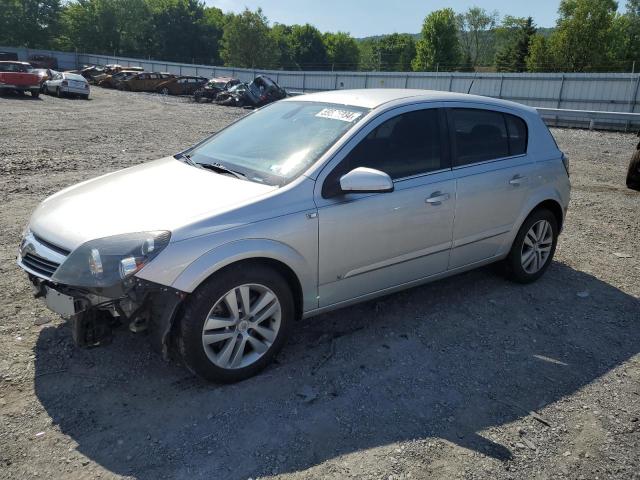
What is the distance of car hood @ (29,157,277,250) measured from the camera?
3197 mm

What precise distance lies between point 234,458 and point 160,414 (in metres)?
0.59

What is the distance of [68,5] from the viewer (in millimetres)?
83750

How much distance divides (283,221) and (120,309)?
109 centimetres

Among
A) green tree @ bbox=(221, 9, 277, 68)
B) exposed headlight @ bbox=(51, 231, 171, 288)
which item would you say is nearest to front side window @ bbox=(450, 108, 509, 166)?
exposed headlight @ bbox=(51, 231, 171, 288)

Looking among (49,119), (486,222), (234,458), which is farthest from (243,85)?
(234,458)

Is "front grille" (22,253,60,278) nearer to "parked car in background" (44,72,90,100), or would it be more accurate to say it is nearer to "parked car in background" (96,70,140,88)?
"parked car in background" (44,72,90,100)

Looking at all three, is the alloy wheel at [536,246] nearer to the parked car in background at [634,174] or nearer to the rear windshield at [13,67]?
the parked car in background at [634,174]

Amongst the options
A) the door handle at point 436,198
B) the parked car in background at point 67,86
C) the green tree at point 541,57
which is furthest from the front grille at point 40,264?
the green tree at point 541,57

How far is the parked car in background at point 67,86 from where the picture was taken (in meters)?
27.2

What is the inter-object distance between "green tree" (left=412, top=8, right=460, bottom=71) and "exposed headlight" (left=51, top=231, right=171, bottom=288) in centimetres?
7445

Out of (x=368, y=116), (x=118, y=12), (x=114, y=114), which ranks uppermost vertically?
(x=118, y=12)

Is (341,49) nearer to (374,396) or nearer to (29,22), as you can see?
(29,22)

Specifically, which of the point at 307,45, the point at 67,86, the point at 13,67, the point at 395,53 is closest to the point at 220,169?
the point at 13,67

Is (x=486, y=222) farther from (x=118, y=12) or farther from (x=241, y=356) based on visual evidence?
(x=118, y=12)
